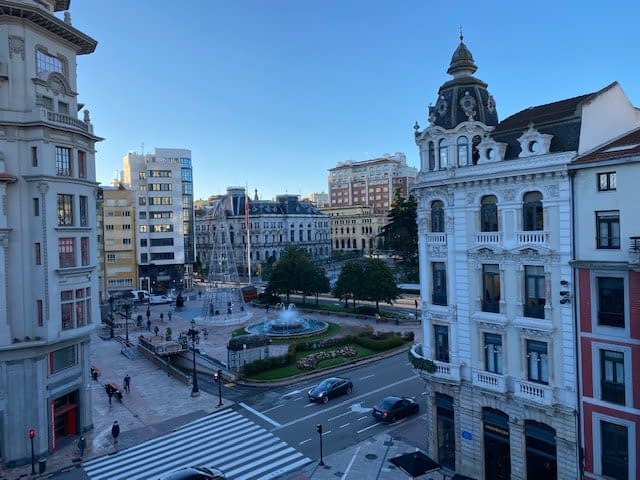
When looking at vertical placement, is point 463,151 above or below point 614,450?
above

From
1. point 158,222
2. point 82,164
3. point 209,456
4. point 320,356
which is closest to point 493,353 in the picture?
point 209,456

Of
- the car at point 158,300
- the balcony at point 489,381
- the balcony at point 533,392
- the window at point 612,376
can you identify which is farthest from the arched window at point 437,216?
the car at point 158,300

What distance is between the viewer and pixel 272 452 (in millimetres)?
27312

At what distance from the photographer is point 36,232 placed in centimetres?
2773

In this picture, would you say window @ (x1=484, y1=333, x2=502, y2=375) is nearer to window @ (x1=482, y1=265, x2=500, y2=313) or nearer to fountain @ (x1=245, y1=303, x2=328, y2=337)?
window @ (x1=482, y1=265, x2=500, y2=313)

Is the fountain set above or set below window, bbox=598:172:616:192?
below

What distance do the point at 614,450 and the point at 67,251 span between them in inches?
1145

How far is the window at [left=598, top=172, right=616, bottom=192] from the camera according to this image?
1889 centimetres

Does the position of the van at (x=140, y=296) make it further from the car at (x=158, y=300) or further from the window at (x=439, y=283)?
the window at (x=439, y=283)

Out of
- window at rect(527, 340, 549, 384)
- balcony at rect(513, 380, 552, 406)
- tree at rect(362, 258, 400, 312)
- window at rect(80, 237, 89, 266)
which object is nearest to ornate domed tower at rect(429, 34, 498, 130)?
window at rect(527, 340, 549, 384)

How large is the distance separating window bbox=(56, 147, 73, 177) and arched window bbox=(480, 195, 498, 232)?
23409 millimetres

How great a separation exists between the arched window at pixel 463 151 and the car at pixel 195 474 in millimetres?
19077

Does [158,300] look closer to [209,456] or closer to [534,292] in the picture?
[209,456]

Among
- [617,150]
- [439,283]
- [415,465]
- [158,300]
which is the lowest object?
[415,465]
